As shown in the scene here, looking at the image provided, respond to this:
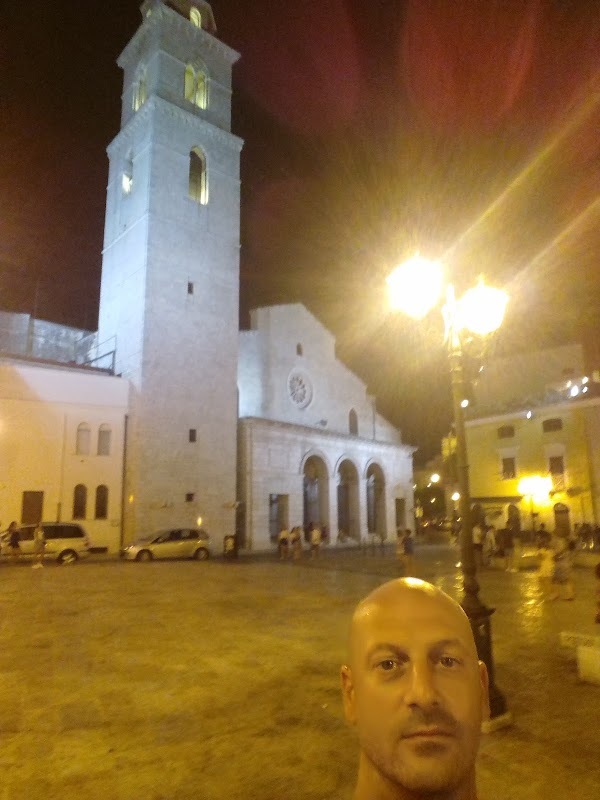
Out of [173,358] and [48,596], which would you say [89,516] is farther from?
[48,596]

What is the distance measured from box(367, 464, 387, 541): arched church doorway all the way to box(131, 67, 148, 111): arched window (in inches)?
1010

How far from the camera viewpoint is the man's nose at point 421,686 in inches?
57.6

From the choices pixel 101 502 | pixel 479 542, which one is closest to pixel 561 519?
pixel 479 542

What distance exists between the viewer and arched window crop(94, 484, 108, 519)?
24734 mm

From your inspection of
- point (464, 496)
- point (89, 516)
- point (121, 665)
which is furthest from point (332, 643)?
point (89, 516)

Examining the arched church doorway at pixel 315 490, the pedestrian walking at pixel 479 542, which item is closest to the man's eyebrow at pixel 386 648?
the pedestrian walking at pixel 479 542

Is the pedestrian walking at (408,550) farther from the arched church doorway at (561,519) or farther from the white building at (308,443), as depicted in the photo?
the arched church doorway at (561,519)

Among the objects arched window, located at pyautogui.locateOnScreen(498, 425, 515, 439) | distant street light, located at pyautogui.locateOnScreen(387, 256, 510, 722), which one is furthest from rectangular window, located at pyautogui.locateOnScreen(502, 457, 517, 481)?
distant street light, located at pyautogui.locateOnScreen(387, 256, 510, 722)

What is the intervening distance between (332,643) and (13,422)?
64.8ft

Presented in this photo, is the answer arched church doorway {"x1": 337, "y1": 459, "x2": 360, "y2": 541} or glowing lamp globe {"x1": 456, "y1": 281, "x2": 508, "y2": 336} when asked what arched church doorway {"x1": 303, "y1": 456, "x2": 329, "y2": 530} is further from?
glowing lamp globe {"x1": 456, "y1": 281, "x2": 508, "y2": 336}

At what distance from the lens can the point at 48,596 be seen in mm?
12633

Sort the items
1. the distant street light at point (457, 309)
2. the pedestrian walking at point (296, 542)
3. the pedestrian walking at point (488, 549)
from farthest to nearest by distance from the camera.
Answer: the pedestrian walking at point (296, 542) < the pedestrian walking at point (488, 549) < the distant street light at point (457, 309)

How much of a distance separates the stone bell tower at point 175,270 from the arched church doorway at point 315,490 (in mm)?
6889

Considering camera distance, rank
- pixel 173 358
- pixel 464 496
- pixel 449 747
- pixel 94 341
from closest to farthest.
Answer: pixel 449 747 → pixel 464 496 → pixel 173 358 → pixel 94 341
